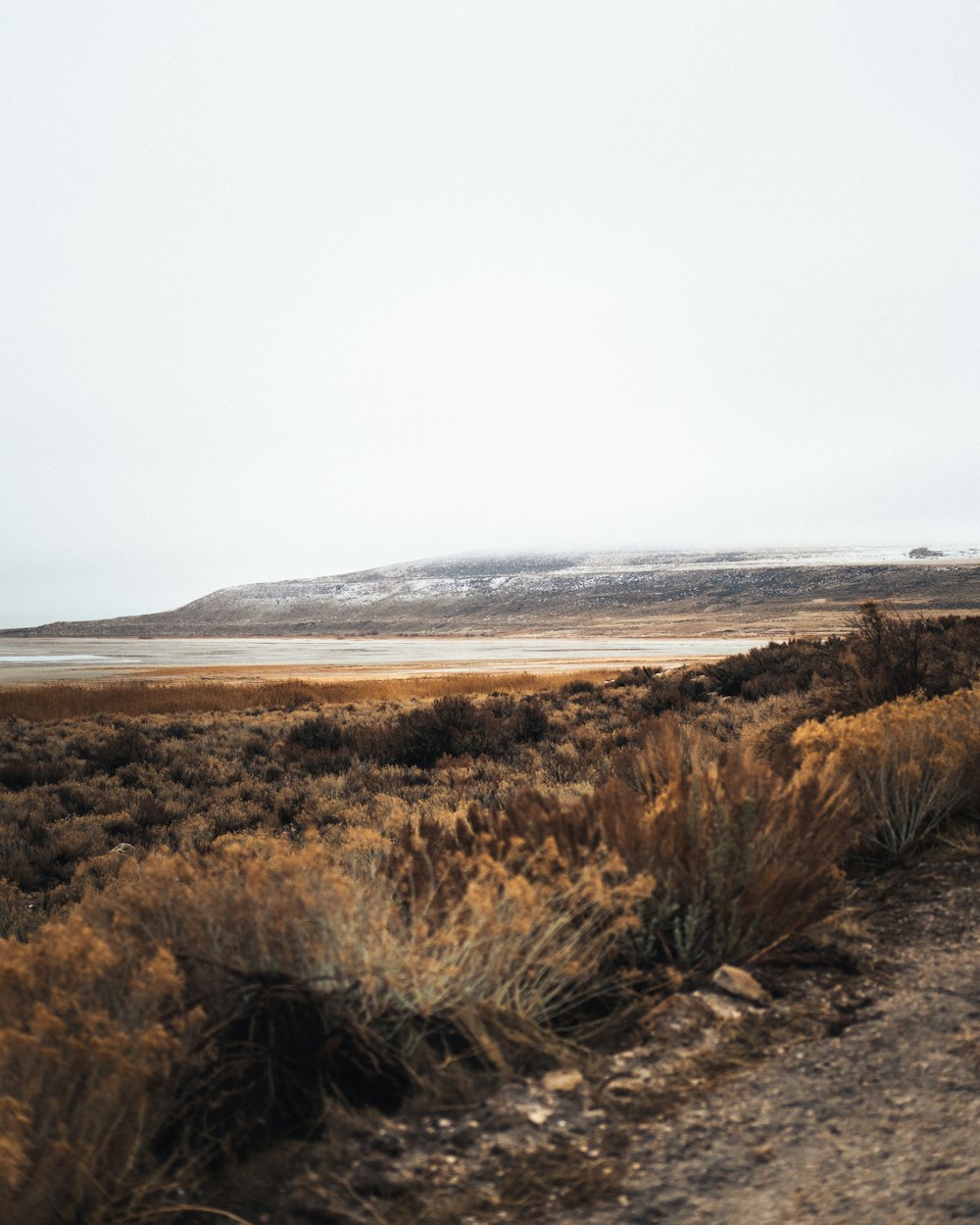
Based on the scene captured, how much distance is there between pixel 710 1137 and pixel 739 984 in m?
0.97

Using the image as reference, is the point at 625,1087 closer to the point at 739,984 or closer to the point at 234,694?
the point at 739,984

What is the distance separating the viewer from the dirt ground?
2195 millimetres

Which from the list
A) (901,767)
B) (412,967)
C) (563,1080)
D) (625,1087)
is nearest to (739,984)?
(625,1087)

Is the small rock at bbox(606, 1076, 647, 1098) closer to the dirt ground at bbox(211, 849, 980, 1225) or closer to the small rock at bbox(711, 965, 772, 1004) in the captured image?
the dirt ground at bbox(211, 849, 980, 1225)

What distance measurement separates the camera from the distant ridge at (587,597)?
9265 cm

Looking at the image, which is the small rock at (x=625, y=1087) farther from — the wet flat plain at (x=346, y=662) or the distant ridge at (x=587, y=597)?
the distant ridge at (x=587, y=597)

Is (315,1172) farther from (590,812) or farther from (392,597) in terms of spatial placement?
(392,597)

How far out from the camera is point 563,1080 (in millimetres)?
2812

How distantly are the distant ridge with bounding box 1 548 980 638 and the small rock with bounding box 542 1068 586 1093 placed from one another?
6273 cm

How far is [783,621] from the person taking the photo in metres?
79.1

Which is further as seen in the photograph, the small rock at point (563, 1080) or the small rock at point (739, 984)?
the small rock at point (739, 984)

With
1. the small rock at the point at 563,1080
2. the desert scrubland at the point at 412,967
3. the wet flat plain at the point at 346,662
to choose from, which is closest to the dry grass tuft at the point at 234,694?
the wet flat plain at the point at 346,662

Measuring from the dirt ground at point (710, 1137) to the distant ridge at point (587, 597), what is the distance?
62137mm

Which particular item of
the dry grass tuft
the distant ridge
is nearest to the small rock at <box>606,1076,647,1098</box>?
the dry grass tuft
